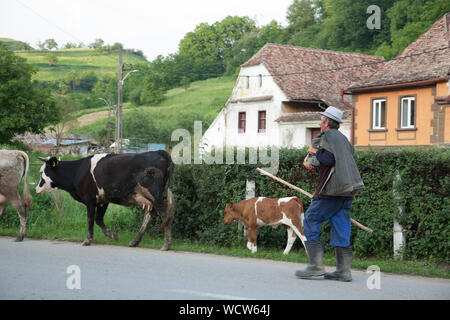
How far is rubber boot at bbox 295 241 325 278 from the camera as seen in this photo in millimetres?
7273

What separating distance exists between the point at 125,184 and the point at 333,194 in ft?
16.4

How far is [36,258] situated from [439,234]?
19.9 feet

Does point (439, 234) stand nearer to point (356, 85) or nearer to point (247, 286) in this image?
point (247, 286)

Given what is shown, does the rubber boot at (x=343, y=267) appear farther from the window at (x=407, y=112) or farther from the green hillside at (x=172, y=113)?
the green hillside at (x=172, y=113)

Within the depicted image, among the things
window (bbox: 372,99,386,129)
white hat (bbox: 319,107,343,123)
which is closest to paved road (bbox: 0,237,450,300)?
white hat (bbox: 319,107,343,123)

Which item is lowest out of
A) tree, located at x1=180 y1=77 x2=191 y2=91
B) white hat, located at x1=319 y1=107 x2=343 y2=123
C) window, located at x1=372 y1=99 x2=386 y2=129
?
white hat, located at x1=319 y1=107 x2=343 y2=123

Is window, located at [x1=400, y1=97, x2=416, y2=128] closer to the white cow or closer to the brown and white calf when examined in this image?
the brown and white calf

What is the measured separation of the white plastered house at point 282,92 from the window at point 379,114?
25.1 ft

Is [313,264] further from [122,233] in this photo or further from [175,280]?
[122,233]

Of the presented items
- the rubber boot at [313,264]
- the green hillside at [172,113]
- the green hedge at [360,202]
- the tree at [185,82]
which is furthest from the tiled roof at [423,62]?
the tree at [185,82]

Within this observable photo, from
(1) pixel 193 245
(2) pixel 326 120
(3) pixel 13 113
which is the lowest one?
(1) pixel 193 245

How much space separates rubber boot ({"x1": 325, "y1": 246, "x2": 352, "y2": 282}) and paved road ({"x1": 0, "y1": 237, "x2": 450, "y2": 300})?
14cm
